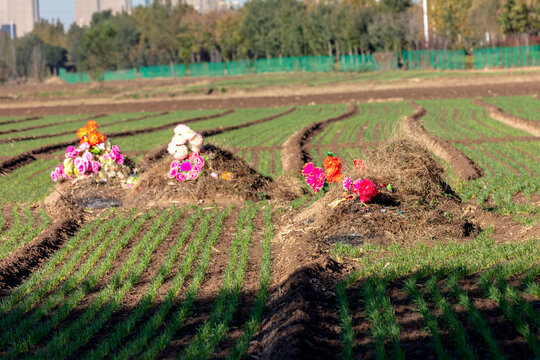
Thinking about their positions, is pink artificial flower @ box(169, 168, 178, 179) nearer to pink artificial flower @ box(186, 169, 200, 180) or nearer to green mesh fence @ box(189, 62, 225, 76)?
pink artificial flower @ box(186, 169, 200, 180)

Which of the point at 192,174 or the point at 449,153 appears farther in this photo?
the point at 449,153

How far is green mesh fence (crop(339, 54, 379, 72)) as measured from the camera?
305 feet

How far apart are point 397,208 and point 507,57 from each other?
2808 inches

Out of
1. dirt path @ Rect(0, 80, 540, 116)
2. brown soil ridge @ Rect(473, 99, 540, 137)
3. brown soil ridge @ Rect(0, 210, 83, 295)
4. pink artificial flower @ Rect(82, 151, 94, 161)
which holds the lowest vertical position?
brown soil ridge @ Rect(0, 210, 83, 295)

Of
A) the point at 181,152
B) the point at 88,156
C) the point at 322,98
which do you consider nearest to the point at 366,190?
the point at 181,152

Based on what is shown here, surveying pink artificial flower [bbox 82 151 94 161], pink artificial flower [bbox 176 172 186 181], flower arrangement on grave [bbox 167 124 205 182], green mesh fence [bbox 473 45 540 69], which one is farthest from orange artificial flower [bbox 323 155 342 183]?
green mesh fence [bbox 473 45 540 69]

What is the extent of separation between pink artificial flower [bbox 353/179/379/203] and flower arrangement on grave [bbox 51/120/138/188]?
7.29m

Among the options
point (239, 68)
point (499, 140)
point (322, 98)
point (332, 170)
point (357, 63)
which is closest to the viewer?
point (332, 170)

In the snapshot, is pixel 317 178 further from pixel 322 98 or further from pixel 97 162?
pixel 322 98

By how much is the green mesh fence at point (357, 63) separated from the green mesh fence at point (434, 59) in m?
5.43

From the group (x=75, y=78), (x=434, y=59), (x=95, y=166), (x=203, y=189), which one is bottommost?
(x=203, y=189)

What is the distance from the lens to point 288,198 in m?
15.5

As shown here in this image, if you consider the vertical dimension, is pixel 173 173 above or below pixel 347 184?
above

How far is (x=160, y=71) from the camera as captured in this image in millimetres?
119000
